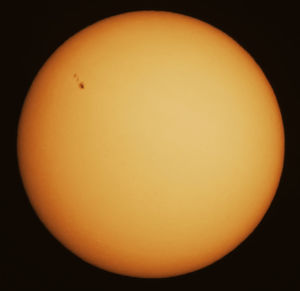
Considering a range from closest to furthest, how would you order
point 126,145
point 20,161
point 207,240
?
point 126,145, point 207,240, point 20,161

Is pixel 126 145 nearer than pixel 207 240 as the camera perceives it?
Yes

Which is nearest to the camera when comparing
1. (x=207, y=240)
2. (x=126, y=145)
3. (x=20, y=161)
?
(x=126, y=145)

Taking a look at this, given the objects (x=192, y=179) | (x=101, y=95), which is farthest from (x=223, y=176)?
(x=101, y=95)

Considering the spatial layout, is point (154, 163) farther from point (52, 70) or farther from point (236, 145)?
point (52, 70)

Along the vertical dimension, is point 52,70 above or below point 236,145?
above

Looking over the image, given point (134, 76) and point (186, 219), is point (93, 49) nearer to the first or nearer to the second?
point (134, 76)

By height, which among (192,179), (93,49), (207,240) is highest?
(93,49)
